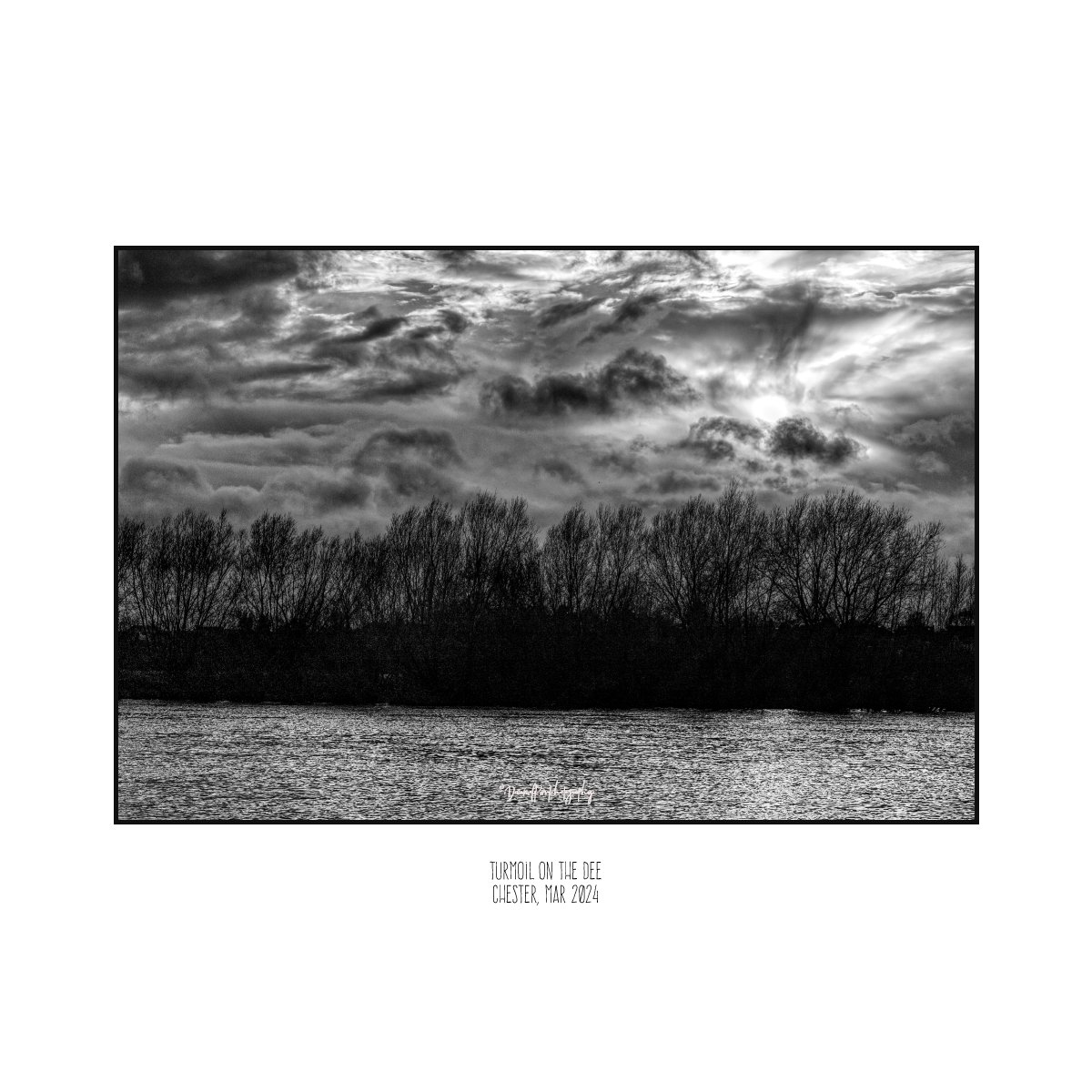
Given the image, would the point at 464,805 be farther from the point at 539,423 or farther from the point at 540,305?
the point at 540,305

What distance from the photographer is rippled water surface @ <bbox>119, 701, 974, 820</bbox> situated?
7395 mm

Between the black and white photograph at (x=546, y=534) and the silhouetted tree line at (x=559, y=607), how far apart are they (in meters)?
0.03

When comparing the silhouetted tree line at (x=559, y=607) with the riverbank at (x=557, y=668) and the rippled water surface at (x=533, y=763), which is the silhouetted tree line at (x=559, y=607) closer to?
the riverbank at (x=557, y=668)

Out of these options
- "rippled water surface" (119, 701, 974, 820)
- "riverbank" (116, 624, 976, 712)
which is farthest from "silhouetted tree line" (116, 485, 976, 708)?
"rippled water surface" (119, 701, 974, 820)

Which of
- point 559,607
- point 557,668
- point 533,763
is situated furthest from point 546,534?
point 533,763

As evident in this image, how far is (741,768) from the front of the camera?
775 cm

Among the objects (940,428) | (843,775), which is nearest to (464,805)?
(843,775)

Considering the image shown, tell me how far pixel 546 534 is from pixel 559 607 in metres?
0.63

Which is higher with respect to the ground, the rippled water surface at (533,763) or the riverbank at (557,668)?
the riverbank at (557,668)

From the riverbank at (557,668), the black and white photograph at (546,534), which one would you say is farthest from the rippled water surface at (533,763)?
the riverbank at (557,668)

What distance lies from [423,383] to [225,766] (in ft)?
11.0

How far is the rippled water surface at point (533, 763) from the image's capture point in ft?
24.3

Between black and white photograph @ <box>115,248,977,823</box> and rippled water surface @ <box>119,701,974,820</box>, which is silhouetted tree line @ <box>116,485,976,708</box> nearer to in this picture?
black and white photograph @ <box>115,248,977,823</box>

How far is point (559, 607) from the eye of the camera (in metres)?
8.62
